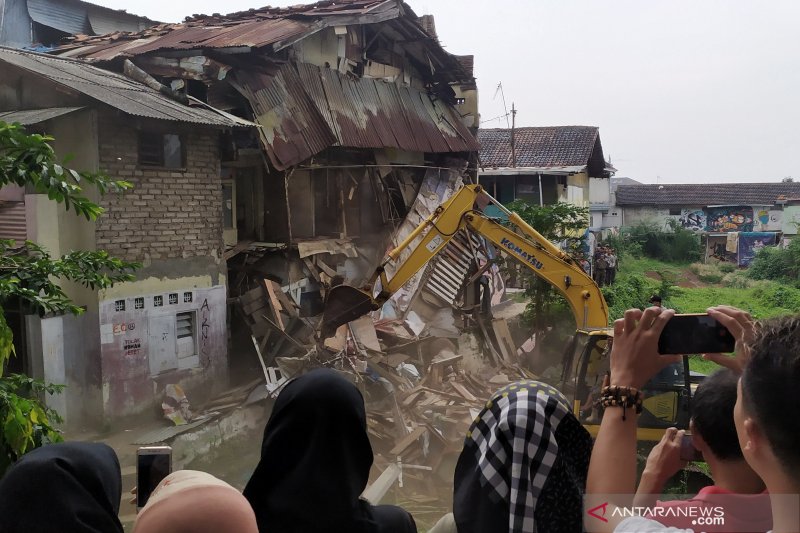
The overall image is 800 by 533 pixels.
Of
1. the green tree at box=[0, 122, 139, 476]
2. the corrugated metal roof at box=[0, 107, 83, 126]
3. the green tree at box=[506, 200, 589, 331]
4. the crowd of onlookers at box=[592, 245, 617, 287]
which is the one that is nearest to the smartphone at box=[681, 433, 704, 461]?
the green tree at box=[0, 122, 139, 476]

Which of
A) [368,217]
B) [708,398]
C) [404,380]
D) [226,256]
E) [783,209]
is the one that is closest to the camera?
[708,398]

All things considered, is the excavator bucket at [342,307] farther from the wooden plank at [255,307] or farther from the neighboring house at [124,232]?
the neighboring house at [124,232]

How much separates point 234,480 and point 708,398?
7.39m

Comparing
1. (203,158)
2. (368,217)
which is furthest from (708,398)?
(368,217)

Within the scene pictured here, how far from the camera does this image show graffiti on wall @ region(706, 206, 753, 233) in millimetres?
30797

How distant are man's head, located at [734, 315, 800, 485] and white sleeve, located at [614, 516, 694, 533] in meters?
0.25

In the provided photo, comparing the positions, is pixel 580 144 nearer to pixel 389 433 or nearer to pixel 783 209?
pixel 783 209

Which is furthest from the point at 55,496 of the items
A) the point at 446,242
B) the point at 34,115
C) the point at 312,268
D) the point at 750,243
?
the point at 750,243

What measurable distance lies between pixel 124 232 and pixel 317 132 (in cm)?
394

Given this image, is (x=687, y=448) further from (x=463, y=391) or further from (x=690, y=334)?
(x=463, y=391)

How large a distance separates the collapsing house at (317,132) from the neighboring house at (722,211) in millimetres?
18003

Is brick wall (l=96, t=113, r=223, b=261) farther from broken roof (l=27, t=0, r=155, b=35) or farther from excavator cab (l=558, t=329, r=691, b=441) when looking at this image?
broken roof (l=27, t=0, r=155, b=35)

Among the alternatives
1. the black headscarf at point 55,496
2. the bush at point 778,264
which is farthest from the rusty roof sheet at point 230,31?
the bush at point 778,264

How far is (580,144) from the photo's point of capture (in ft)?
78.3
